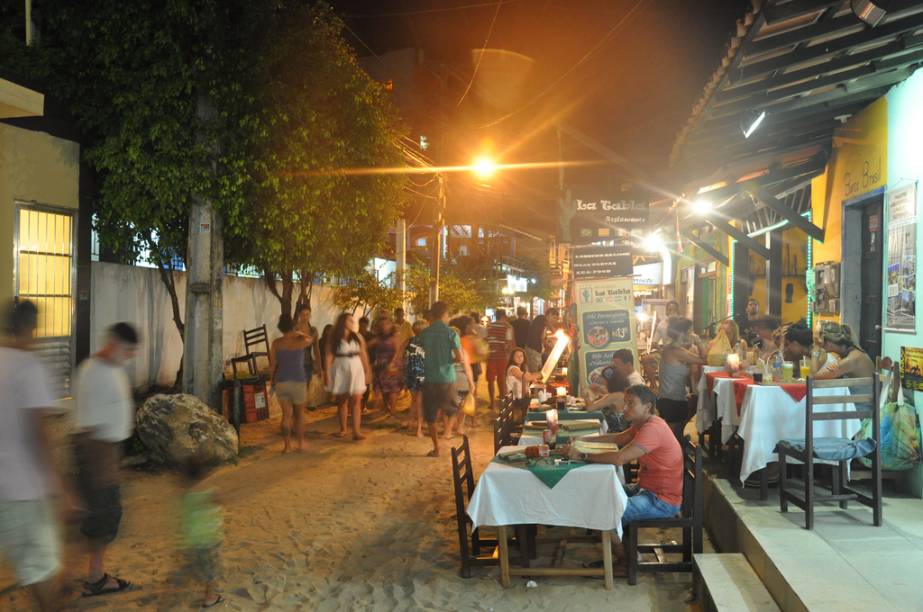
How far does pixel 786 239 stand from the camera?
567 inches

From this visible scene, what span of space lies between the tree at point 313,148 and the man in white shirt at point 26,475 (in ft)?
21.4

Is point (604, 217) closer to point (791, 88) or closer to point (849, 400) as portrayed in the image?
point (791, 88)

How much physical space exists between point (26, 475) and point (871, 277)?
858 centimetres

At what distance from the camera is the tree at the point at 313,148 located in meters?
10.0

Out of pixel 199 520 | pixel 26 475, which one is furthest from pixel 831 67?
pixel 26 475

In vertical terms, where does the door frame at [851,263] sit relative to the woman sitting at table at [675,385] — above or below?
above

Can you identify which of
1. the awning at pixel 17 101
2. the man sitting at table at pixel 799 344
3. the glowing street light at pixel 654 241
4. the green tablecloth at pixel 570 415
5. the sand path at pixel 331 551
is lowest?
the sand path at pixel 331 551

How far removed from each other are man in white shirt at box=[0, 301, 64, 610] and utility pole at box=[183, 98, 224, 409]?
6.31 meters

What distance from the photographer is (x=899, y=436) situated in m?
6.25

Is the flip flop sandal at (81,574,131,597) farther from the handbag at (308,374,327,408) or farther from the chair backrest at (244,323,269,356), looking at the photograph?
the chair backrest at (244,323,269,356)

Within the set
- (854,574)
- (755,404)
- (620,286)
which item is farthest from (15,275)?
(854,574)

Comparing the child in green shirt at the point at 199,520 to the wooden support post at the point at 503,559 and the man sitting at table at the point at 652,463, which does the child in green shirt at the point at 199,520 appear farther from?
the man sitting at table at the point at 652,463

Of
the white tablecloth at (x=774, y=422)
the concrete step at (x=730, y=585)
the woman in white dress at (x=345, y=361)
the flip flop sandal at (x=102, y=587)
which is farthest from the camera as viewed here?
the woman in white dress at (x=345, y=361)

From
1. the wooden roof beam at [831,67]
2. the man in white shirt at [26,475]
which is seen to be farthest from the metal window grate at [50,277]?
the wooden roof beam at [831,67]
